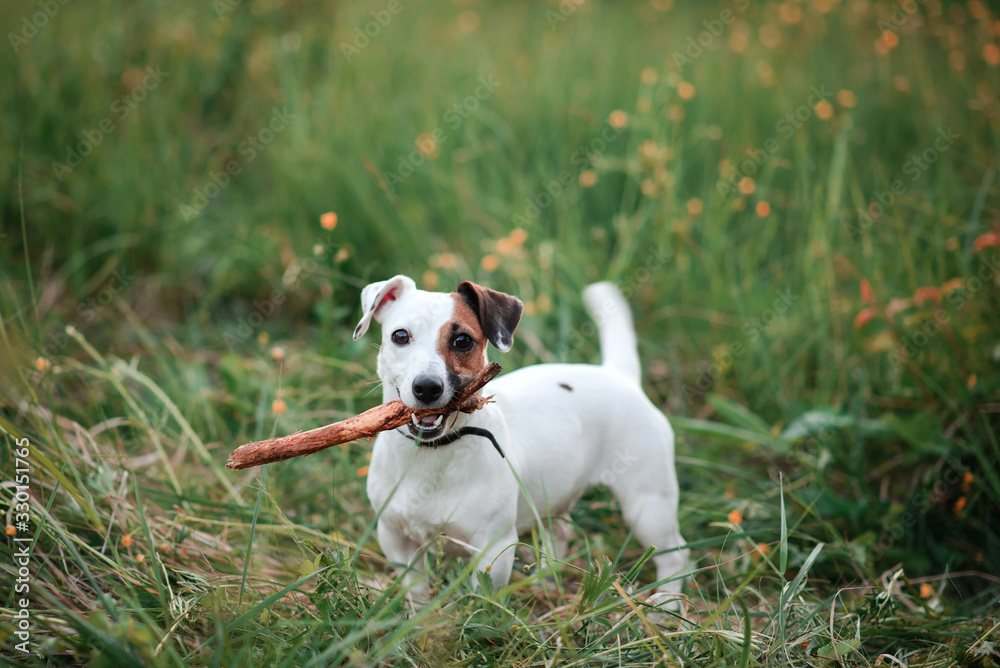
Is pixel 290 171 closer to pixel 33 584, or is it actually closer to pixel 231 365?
pixel 231 365

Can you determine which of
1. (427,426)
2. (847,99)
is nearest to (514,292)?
(427,426)

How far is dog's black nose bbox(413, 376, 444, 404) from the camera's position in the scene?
2240 mm

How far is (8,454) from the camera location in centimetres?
268

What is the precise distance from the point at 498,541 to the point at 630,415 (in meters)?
0.81

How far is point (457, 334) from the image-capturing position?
245 centimetres

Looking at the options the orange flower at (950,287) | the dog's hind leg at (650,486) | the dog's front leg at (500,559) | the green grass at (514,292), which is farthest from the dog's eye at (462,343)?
the orange flower at (950,287)

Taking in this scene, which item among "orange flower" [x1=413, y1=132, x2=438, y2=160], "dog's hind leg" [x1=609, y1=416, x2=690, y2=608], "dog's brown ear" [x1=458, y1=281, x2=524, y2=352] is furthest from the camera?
"orange flower" [x1=413, y1=132, x2=438, y2=160]

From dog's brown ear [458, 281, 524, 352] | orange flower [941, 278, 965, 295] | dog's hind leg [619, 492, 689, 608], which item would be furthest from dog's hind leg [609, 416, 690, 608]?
orange flower [941, 278, 965, 295]

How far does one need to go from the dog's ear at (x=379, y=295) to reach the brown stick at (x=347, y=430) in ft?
1.04

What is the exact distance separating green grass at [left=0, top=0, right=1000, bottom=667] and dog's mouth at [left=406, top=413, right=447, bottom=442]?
0.49 meters

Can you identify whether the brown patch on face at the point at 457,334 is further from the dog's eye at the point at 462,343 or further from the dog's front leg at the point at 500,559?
the dog's front leg at the point at 500,559

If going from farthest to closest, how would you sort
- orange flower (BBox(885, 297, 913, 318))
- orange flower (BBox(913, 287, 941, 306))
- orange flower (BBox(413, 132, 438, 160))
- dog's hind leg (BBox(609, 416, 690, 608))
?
orange flower (BBox(413, 132, 438, 160))
orange flower (BBox(885, 297, 913, 318))
orange flower (BBox(913, 287, 941, 306))
dog's hind leg (BBox(609, 416, 690, 608))

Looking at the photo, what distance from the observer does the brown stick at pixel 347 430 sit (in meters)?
2.25

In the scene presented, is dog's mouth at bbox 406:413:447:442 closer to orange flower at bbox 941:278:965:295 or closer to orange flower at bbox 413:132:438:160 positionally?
orange flower at bbox 413:132:438:160
